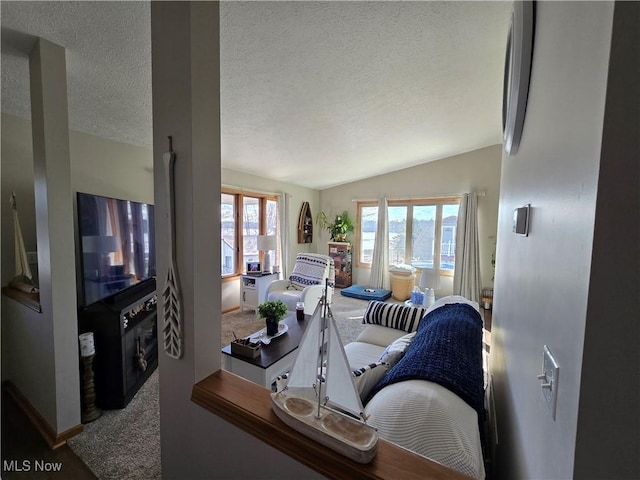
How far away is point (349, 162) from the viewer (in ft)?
14.8

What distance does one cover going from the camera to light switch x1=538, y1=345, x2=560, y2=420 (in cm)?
51

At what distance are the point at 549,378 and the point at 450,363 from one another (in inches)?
25.1

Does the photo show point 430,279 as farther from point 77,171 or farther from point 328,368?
point 77,171

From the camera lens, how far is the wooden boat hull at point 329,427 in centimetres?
59

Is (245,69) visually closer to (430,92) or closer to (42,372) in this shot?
(430,92)

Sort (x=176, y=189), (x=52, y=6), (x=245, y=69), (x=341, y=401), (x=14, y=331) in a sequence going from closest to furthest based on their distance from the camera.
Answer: (x=341, y=401) < (x=176, y=189) < (x=52, y=6) < (x=245, y=69) < (x=14, y=331)

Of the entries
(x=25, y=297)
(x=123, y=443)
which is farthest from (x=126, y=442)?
(x=25, y=297)

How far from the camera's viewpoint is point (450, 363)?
1.14m

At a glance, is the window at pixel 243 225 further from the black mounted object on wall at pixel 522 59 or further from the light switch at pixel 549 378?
the light switch at pixel 549 378

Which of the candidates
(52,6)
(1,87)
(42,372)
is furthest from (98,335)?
(52,6)

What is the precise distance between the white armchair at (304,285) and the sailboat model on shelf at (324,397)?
2.81m

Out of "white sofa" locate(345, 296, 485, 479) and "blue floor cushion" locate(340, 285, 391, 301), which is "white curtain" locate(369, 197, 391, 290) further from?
"white sofa" locate(345, 296, 485, 479)

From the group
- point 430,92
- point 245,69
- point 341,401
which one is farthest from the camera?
point 430,92

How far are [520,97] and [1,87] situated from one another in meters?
3.00
